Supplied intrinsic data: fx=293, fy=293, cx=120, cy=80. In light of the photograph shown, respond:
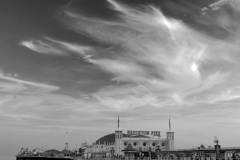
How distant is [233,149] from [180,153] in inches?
1125

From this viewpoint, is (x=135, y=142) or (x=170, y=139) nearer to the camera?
(x=135, y=142)

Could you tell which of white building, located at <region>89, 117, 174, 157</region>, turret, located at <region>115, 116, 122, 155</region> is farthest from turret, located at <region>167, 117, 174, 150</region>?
turret, located at <region>115, 116, 122, 155</region>

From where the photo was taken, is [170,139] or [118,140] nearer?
[118,140]

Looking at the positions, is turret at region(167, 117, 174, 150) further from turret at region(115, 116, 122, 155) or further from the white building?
turret at region(115, 116, 122, 155)

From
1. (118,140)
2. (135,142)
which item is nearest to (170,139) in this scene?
(135,142)

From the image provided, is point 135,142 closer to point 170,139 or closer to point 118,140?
point 118,140

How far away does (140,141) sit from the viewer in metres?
152

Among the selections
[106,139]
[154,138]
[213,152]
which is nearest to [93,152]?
[106,139]

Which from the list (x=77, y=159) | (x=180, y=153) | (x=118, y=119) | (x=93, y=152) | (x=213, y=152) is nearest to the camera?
(x=213, y=152)

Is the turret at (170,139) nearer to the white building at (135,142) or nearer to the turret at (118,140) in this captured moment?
the white building at (135,142)

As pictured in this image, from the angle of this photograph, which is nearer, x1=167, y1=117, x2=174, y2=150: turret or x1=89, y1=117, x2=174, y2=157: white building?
x1=89, y1=117, x2=174, y2=157: white building

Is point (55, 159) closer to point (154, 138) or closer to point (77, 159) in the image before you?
point (77, 159)

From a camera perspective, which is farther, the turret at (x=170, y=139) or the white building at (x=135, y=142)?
the turret at (x=170, y=139)

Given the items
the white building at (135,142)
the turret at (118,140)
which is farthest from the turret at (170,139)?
the turret at (118,140)
